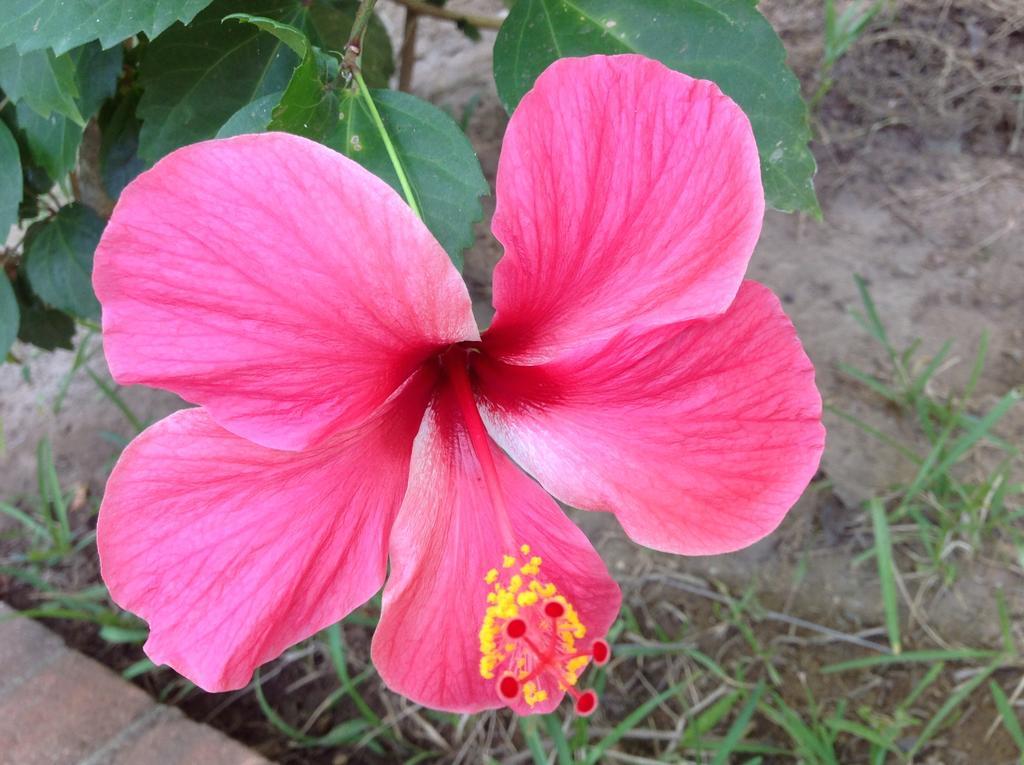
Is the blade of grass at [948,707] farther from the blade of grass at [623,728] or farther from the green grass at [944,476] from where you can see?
the blade of grass at [623,728]

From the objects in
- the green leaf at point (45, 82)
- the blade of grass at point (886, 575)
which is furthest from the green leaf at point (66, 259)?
the blade of grass at point (886, 575)

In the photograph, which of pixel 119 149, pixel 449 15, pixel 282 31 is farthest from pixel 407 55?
pixel 282 31

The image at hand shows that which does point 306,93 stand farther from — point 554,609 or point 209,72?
point 554,609

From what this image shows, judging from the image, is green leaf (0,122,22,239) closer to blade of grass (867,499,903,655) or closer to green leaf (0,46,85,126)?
green leaf (0,46,85,126)

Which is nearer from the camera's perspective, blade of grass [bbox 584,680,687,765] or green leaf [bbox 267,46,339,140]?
green leaf [bbox 267,46,339,140]

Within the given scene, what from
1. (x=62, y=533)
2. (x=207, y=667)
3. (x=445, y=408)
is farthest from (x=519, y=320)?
(x=62, y=533)

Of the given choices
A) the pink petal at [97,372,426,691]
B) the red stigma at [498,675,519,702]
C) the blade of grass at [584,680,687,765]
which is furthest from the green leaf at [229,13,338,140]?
the blade of grass at [584,680,687,765]
